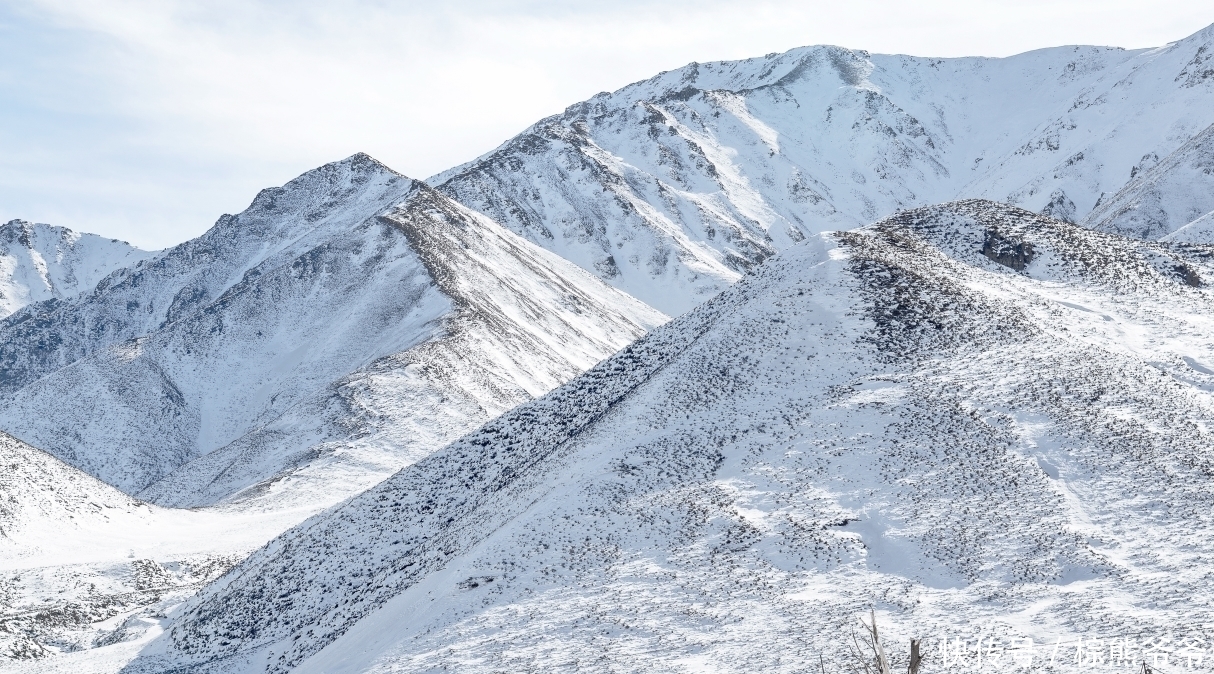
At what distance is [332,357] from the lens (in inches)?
3804

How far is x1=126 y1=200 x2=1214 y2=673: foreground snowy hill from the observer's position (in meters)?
25.9

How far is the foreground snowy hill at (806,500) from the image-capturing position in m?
25.9

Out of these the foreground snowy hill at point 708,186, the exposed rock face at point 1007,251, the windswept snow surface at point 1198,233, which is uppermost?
the foreground snowy hill at point 708,186

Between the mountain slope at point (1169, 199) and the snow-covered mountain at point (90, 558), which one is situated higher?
the mountain slope at point (1169, 199)

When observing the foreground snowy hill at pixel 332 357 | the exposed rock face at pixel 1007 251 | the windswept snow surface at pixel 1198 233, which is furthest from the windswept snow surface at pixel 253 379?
the windswept snow surface at pixel 1198 233

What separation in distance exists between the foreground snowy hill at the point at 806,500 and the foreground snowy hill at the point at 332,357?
89.7ft

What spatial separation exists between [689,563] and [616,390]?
49.6 feet

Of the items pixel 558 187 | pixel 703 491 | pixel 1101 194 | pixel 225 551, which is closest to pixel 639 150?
pixel 558 187

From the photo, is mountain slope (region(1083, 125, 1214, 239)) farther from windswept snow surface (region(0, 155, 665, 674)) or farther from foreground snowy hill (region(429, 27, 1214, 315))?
windswept snow surface (region(0, 155, 665, 674))

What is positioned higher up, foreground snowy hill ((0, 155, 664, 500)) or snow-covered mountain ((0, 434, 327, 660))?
foreground snowy hill ((0, 155, 664, 500))

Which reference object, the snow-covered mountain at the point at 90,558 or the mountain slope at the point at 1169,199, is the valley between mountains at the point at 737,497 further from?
the mountain slope at the point at 1169,199

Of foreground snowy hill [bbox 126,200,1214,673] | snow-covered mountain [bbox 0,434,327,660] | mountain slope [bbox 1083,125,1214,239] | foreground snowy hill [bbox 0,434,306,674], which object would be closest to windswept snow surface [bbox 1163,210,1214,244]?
foreground snowy hill [bbox 126,200,1214,673]

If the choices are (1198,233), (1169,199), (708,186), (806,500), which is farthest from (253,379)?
(1169,199)

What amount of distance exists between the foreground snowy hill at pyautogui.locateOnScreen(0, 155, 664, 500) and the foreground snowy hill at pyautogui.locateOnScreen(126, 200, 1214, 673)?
27328 millimetres
